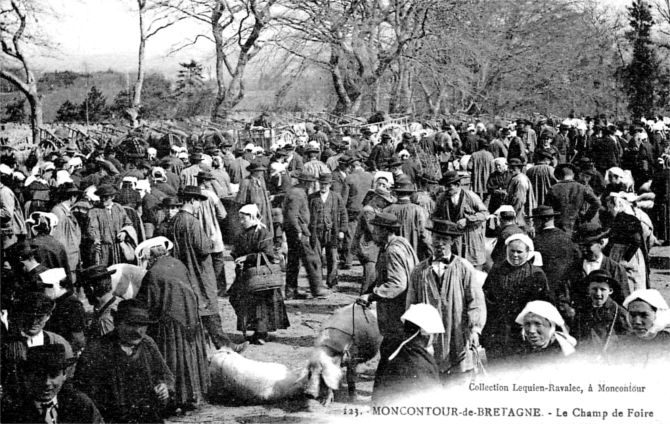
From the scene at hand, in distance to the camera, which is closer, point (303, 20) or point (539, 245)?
point (539, 245)

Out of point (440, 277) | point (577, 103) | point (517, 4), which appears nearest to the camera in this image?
point (440, 277)

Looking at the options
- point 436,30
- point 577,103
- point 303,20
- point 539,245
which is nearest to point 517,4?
point 577,103

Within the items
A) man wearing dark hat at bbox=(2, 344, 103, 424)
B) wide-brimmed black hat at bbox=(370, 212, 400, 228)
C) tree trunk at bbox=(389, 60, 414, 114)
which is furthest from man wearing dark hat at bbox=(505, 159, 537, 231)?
tree trunk at bbox=(389, 60, 414, 114)

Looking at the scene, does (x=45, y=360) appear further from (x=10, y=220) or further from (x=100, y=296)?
(x=10, y=220)

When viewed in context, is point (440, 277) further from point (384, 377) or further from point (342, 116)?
point (342, 116)

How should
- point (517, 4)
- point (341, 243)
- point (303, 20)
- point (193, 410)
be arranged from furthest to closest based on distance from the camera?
point (517, 4)
point (303, 20)
point (341, 243)
point (193, 410)

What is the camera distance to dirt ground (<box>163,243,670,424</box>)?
19.1 feet

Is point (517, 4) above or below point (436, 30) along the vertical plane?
above

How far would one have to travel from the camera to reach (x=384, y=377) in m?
4.69

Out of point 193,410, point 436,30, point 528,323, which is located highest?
point 436,30

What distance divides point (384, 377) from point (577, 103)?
4668 cm

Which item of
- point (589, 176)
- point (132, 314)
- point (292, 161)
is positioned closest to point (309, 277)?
point (589, 176)

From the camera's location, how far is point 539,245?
6.64m

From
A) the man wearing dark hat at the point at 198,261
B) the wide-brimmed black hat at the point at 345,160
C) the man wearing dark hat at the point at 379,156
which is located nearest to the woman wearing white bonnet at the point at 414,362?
the man wearing dark hat at the point at 198,261
